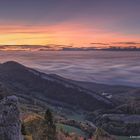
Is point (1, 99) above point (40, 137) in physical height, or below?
above

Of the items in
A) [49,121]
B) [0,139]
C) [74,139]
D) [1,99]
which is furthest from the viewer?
[74,139]

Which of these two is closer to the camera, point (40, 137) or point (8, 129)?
point (8, 129)

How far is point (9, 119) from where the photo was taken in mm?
13258

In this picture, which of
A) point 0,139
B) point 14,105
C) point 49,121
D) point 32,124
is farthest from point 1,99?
point 32,124

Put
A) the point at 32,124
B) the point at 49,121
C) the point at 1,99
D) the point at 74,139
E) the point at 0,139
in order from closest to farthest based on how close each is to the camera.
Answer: the point at 0,139, the point at 1,99, the point at 49,121, the point at 32,124, the point at 74,139

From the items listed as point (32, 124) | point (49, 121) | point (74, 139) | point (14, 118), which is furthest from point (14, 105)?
point (74, 139)

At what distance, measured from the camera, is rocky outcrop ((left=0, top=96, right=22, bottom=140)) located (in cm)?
1309

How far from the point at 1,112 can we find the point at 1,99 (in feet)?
4.04

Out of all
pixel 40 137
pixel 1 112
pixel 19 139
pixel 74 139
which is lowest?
pixel 74 139

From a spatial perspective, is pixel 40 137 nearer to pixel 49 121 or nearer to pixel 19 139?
pixel 49 121

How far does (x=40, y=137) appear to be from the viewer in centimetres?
7181

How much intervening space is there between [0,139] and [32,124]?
68.4 m

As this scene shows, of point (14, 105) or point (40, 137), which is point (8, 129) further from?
point (40, 137)

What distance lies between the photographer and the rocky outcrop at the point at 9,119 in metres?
13.1
